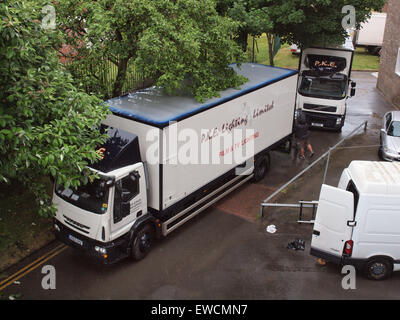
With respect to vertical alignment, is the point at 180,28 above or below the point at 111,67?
above

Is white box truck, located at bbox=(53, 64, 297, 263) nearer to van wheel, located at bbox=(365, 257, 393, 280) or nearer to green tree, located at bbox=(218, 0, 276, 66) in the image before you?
van wheel, located at bbox=(365, 257, 393, 280)

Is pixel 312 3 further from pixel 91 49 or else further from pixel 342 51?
pixel 91 49

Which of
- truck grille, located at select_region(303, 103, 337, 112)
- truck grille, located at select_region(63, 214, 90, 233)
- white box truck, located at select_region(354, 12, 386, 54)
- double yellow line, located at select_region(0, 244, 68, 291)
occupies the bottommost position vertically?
double yellow line, located at select_region(0, 244, 68, 291)

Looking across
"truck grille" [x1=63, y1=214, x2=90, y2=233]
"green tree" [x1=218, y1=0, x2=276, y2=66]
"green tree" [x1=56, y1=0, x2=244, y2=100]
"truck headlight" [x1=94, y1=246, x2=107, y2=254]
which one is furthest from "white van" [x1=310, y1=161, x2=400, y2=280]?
"green tree" [x1=218, y1=0, x2=276, y2=66]

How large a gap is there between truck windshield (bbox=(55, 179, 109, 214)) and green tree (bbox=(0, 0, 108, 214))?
0.87 m

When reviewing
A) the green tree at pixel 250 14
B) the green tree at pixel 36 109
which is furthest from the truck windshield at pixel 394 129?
the green tree at pixel 36 109

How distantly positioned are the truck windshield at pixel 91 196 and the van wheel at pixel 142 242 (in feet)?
4.42

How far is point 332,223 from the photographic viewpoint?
33.2ft

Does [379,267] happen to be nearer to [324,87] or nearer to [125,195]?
[125,195]

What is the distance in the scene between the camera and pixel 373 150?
59.8ft

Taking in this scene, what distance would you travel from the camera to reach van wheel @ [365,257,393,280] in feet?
33.6

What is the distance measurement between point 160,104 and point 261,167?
17.0ft
